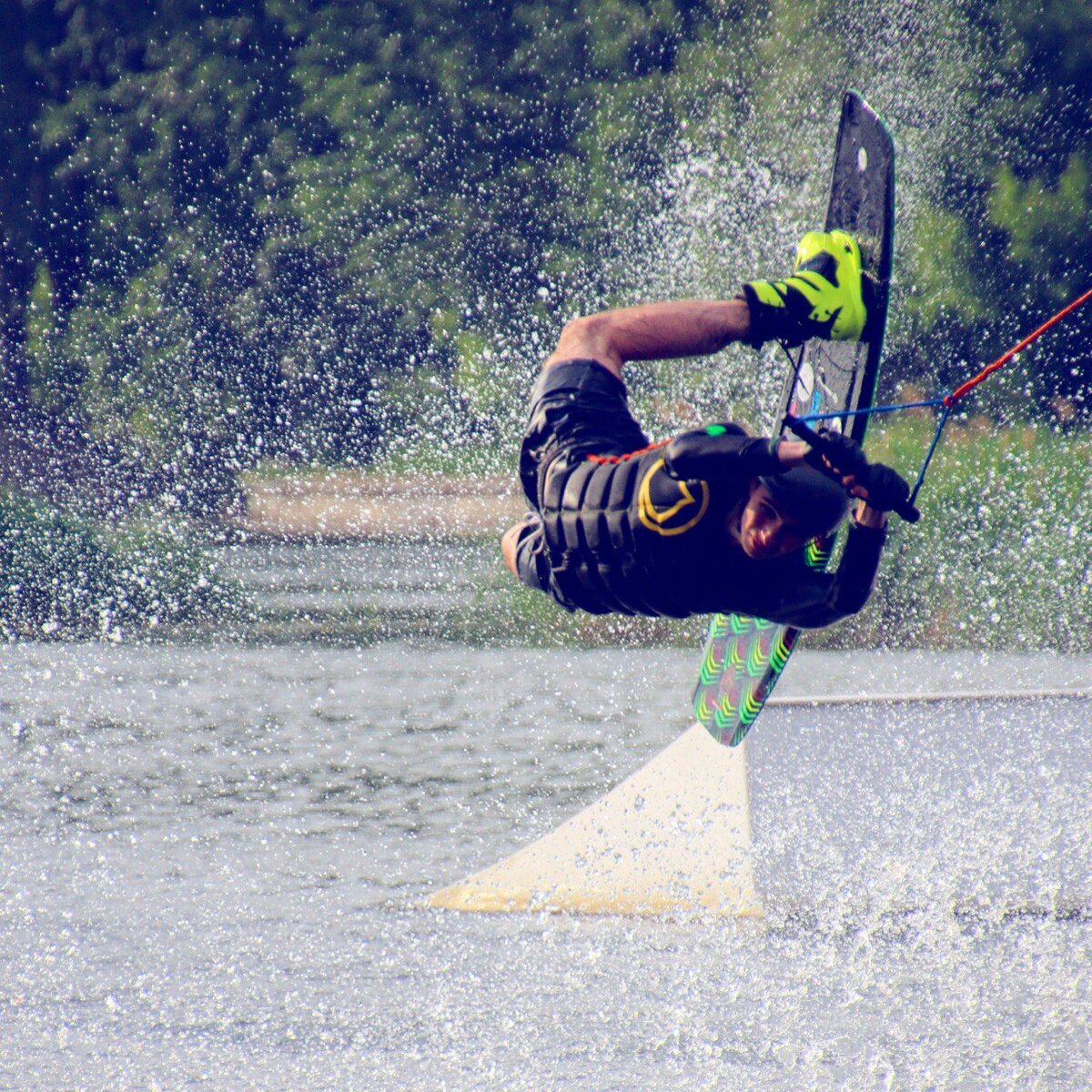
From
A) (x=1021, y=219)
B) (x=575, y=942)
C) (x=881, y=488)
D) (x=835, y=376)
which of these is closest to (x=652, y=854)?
(x=575, y=942)

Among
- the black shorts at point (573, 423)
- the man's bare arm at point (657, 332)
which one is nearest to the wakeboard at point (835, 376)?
the man's bare arm at point (657, 332)

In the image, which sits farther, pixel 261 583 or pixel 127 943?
pixel 261 583

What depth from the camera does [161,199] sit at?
2530 cm

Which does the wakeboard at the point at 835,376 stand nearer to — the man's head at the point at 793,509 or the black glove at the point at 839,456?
the man's head at the point at 793,509

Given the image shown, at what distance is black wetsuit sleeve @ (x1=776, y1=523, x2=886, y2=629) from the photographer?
13.6ft

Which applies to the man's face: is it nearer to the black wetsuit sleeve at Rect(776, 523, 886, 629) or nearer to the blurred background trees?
the black wetsuit sleeve at Rect(776, 523, 886, 629)

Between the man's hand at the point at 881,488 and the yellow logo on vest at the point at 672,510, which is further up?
the man's hand at the point at 881,488

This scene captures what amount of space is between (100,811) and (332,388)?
16923mm

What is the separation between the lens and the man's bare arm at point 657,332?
435 centimetres

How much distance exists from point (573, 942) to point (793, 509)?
3.26 m

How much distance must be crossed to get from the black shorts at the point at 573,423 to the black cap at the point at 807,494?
2.24 feet

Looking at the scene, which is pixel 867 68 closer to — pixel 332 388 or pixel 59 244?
pixel 332 388

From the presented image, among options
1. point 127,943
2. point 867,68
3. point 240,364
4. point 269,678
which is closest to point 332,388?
point 240,364

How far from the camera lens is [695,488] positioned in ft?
12.8
